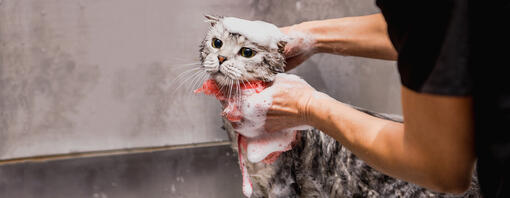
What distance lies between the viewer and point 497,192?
493 millimetres

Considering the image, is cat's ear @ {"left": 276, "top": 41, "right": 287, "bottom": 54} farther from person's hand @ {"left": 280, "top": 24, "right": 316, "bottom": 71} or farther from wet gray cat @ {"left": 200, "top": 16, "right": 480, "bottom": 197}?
person's hand @ {"left": 280, "top": 24, "right": 316, "bottom": 71}

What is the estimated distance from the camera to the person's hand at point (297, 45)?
115 cm

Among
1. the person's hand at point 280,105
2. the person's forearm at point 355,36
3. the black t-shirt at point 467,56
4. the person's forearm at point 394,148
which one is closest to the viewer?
the black t-shirt at point 467,56

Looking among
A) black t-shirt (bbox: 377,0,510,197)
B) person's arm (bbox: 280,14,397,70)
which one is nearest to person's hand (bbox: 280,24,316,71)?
person's arm (bbox: 280,14,397,70)

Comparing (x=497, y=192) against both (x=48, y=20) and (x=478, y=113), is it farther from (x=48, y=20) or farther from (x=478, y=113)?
(x=48, y=20)

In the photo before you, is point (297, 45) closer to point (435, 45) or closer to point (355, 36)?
point (355, 36)

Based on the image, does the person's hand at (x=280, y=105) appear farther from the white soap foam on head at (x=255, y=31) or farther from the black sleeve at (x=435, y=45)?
the black sleeve at (x=435, y=45)

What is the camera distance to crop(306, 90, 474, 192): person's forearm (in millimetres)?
548

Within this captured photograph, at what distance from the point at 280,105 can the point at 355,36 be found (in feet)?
1.18

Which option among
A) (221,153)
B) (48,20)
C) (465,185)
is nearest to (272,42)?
(465,185)

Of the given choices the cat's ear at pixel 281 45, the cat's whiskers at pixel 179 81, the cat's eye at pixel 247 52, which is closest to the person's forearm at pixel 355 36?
the cat's ear at pixel 281 45

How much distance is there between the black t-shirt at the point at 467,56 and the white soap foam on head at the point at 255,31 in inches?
19.7

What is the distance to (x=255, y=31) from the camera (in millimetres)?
965

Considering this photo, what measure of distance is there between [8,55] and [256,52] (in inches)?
37.7
